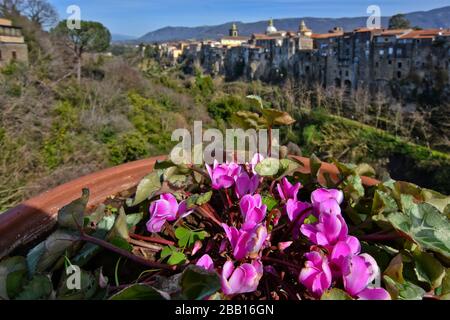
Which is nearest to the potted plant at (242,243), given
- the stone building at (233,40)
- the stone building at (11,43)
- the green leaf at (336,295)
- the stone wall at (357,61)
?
the green leaf at (336,295)

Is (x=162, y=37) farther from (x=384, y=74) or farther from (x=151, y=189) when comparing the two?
(x=151, y=189)

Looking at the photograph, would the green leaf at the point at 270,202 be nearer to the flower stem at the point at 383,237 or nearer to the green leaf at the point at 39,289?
the flower stem at the point at 383,237

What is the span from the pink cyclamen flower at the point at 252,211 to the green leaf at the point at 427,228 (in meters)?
0.14

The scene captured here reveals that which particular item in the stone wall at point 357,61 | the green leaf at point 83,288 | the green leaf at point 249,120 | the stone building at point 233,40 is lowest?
the green leaf at point 83,288

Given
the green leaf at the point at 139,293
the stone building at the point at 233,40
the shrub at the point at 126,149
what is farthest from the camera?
the stone building at the point at 233,40

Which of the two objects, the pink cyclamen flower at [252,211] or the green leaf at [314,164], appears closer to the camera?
the pink cyclamen flower at [252,211]

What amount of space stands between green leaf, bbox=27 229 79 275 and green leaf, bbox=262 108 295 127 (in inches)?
11.9

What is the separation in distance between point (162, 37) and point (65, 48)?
2263 inches

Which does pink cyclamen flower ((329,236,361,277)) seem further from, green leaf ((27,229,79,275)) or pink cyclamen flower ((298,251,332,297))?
green leaf ((27,229,79,275))

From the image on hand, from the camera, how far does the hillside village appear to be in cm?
1346

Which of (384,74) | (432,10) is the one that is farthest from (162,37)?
(384,74)

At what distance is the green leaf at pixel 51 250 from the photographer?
1.35 ft

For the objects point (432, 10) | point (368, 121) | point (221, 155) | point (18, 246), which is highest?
point (432, 10)
